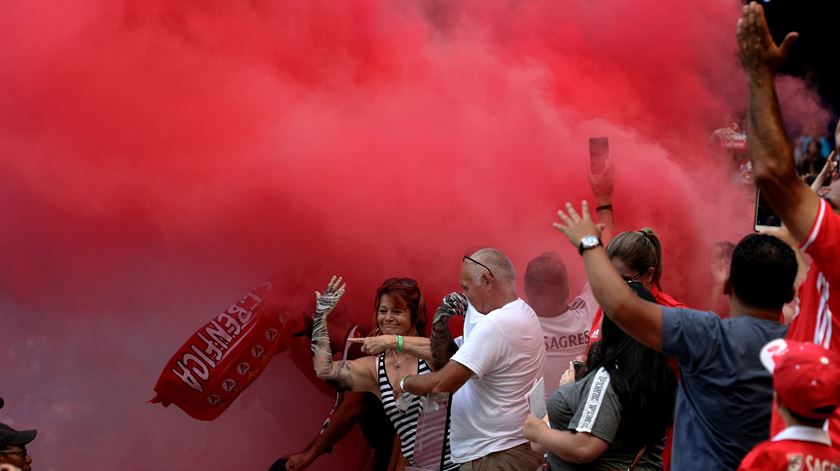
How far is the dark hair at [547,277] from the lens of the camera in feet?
15.0

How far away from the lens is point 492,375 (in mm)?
3875

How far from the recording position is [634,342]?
9.43 feet

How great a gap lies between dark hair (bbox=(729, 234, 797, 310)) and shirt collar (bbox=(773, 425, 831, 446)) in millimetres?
432

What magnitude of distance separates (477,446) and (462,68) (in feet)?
6.45

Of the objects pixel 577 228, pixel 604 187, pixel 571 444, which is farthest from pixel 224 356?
pixel 577 228

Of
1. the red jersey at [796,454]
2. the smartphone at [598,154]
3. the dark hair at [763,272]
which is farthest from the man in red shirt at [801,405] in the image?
the smartphone at [598,154]

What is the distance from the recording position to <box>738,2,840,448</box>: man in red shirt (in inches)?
84.8

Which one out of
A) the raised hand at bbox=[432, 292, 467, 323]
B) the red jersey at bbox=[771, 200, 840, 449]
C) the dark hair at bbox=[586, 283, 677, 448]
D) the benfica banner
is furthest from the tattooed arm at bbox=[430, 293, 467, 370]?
the red jersey at bbox=[771, 200, 840, 449]

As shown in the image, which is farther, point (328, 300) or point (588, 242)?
point (328, 300)

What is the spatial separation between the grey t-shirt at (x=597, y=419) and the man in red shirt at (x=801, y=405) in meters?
0.76

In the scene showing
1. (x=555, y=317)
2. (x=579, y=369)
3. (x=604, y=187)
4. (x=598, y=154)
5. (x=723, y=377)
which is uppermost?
(x=598, y=154)

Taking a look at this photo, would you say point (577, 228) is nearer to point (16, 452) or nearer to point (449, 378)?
point (449, 378)

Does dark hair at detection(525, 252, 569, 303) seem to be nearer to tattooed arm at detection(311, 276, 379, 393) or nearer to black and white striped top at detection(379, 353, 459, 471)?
black and white striped top at detection(379, 353, 459, 471)

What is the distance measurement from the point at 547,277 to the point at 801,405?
8.42 ft
